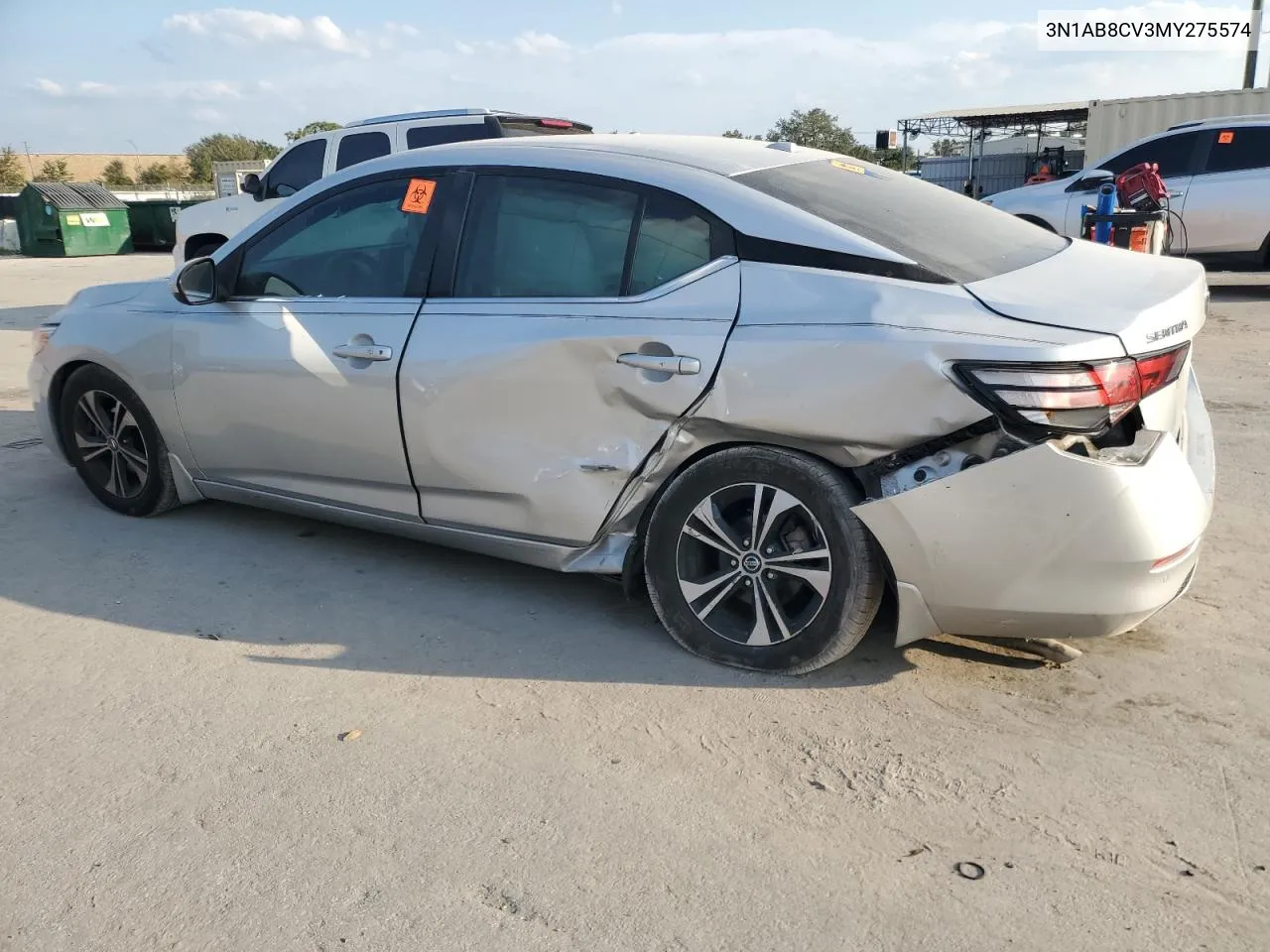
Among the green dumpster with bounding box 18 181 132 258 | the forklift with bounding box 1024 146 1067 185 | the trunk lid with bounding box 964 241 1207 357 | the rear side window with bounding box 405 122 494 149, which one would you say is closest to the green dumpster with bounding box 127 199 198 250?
the green dumpster with bounding box 18 181 132 258

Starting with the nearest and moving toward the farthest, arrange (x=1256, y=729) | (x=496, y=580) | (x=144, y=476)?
(x=1256, y=729)
(x=496, y=580)
(x=144, y=476)

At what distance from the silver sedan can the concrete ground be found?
28cm

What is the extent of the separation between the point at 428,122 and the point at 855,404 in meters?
7.88

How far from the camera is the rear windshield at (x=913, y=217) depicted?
3275 mm

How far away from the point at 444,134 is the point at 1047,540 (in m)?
8.19

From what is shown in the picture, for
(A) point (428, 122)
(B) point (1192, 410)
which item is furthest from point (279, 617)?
(A) point (428, 122)

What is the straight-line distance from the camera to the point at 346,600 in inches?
161

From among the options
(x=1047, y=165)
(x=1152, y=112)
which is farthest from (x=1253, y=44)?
(x=1152, y=112)

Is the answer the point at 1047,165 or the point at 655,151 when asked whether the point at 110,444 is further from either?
the point at 1047,165

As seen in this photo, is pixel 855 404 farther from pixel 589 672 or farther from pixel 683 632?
pixel 589 672

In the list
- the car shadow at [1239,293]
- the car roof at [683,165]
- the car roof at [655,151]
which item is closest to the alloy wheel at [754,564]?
the car roof at [683,165]

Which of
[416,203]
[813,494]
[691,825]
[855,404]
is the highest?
[416,203]

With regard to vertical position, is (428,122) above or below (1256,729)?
above

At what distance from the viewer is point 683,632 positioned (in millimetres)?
3525
